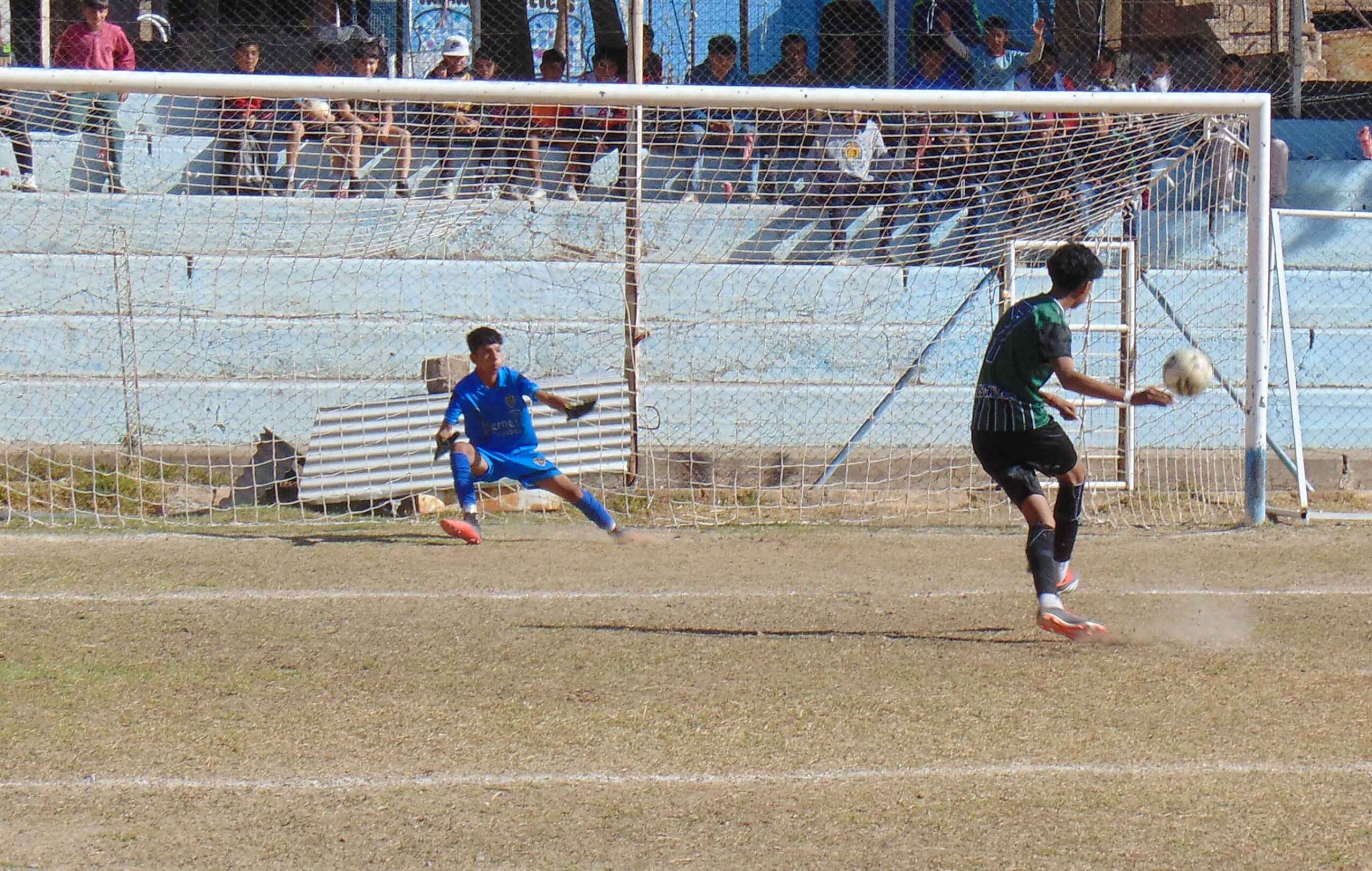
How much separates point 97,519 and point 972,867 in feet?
26.3

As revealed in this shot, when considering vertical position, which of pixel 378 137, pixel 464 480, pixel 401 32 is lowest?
pixel 464 480

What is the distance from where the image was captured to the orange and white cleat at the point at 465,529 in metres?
8.81

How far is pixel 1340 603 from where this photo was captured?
6984mm

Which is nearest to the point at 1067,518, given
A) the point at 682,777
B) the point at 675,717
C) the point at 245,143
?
the point at 675,717

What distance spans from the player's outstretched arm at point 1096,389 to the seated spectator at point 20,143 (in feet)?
26.0

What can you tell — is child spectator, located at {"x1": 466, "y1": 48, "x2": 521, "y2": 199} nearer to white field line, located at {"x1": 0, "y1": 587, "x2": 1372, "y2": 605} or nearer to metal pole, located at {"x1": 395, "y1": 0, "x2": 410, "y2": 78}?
metal pole, located at {"x1": 395, "y1": 0, "x2": 410, "y2": 78}

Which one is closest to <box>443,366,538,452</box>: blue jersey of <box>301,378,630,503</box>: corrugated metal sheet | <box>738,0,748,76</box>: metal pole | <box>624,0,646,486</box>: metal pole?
<box>301,378,630,503</box>: corrugated metal sheet

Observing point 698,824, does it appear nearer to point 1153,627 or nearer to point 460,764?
point 460,764

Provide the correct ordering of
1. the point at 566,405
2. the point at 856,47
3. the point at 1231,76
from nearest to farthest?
the point at 566,405, the point at 856,47, the point at 1231,76

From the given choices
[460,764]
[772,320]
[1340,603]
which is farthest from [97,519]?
[1340,603]

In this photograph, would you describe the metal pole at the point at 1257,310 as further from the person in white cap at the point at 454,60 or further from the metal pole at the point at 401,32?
the metal pole at the point at 401,32

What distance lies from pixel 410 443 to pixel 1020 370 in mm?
5998

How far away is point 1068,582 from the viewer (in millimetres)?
6742

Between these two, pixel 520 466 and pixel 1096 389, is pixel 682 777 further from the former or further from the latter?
pixel 520 466
